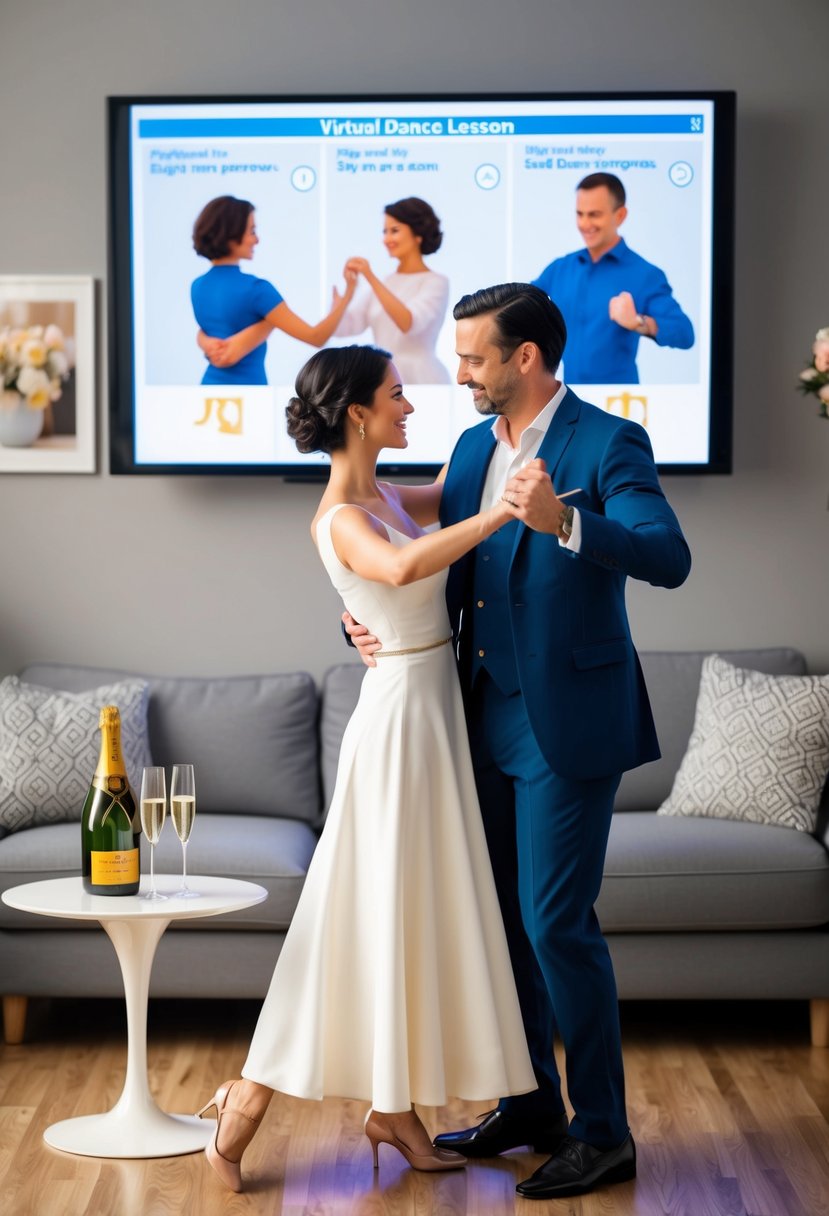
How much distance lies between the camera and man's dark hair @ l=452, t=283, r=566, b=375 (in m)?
2.59

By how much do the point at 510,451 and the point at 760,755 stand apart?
4.56 ft

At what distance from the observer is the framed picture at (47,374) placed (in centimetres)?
429

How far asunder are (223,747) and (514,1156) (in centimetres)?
160

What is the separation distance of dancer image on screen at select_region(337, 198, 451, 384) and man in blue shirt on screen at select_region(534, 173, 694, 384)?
337mm

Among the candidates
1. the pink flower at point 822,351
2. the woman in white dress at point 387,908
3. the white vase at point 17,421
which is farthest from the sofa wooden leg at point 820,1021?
the white vase at point 17,421

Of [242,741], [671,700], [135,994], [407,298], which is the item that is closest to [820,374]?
[671,700]

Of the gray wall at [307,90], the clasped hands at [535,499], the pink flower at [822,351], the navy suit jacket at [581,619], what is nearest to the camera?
the clasped hands at [535,499]

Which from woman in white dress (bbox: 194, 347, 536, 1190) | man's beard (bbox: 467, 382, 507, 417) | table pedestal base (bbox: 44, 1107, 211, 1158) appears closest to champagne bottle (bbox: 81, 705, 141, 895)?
woman in white dress (bbox: 194, 347, 536, 1190)

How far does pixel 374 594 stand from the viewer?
2.62m

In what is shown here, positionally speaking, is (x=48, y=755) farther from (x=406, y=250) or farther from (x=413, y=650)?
(x=406, y=250)

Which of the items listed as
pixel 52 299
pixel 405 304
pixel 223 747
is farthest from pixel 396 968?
pixel 52 299

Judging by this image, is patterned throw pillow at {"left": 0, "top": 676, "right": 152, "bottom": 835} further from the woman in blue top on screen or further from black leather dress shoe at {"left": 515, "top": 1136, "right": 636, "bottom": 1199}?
black leather dress shoe at {"left": 515, "top": 1136, "right": 636, "bottom": 1199}

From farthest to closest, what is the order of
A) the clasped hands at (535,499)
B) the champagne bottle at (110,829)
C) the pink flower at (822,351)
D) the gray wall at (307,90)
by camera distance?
1. the gray wall at (307,90)
2. the pink flower at (822,351)
3. the champagne bottle at (110,829)
4. the clasped hands at (535,499)

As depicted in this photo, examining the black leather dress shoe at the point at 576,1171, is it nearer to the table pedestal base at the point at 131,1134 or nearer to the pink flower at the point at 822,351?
the table pedestal base at the point at 131,1134
